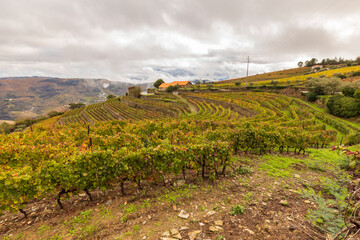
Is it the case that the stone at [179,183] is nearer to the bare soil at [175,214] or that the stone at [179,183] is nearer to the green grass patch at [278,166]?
the bare soil at [175,214]

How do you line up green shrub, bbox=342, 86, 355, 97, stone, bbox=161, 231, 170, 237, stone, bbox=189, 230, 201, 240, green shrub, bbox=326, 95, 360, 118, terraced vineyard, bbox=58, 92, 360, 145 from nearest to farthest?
1. stone, bbox=189, 230, 201, 240
2. stone, bbox=161, 231, 170, 237
3. terraced vineyard, bbox=58, 92, 360, 145
4. green shrub, bbox=326, 95, 360, 118
5. green shrub, bbox=342, 86, 355, 97

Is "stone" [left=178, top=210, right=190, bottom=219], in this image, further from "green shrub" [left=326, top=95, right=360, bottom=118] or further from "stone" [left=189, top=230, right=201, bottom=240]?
"green shrub" [left=326, top=95, right=360, bottom=118]

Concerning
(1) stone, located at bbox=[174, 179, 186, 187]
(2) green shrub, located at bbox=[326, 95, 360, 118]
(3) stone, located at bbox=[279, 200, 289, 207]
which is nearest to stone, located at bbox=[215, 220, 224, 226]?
(1) stone, located at bbox=[174, 179, 186, 187]

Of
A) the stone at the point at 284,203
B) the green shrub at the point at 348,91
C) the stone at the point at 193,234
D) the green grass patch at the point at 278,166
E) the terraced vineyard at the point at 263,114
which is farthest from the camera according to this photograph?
the green shrub at the point at 348,91

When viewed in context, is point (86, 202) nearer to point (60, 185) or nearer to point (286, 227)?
point (60, 185)

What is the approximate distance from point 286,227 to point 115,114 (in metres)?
72.5

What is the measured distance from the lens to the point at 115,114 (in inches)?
2717

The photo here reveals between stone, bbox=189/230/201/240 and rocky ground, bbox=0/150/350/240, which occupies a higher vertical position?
stone, bbox=189/230/201/240

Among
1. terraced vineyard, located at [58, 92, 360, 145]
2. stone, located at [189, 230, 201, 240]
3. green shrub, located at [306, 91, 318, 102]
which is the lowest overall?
terraced vineyard, located at [58, 92, 360, 145]

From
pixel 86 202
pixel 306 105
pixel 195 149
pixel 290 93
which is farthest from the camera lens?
pixel 290 93

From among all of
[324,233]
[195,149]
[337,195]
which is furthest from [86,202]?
[337,195]

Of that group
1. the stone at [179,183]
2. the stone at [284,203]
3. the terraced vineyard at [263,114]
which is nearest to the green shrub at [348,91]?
the terraced vineyard at [263,114]

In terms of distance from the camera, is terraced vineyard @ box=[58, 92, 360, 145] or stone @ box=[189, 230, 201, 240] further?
terraced vineyard @ box=[58, 92, 360, 145]

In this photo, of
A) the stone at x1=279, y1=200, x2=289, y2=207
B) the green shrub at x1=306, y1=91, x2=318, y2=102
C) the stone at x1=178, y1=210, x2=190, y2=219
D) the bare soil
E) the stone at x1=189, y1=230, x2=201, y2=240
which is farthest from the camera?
the green shrub at x1=306, y1=91, x2=318, y2=102
